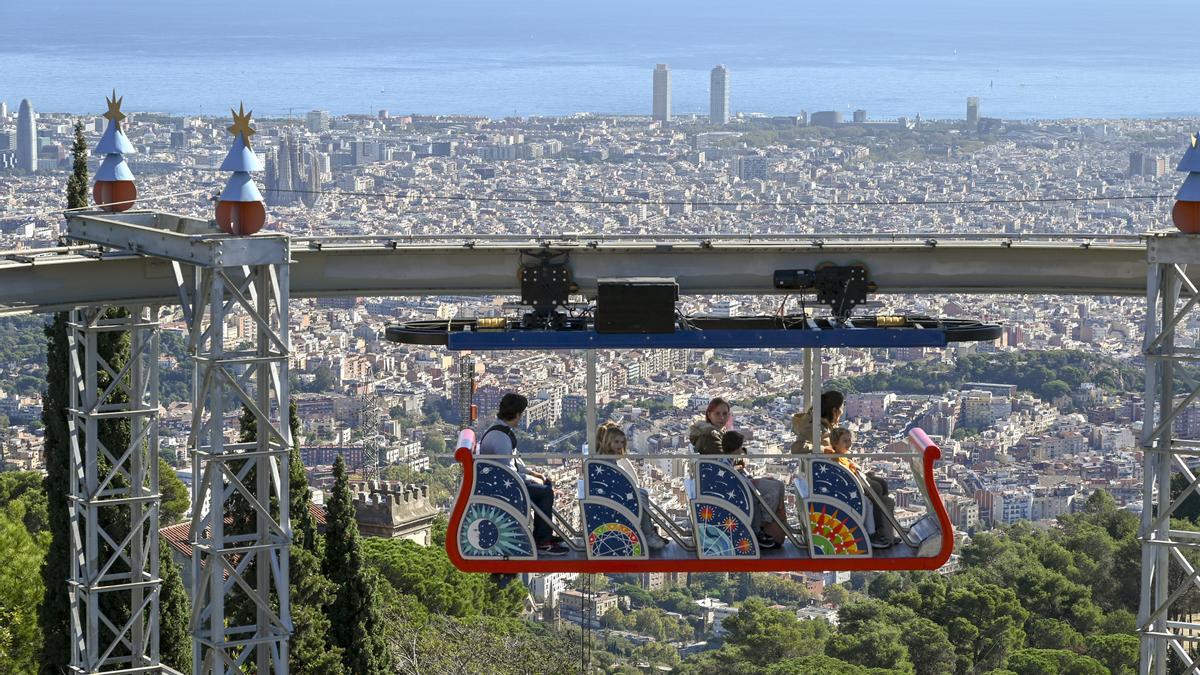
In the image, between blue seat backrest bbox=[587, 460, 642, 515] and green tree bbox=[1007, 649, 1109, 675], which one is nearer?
blue seat backrest bbox=[587, 460, 642, 515]

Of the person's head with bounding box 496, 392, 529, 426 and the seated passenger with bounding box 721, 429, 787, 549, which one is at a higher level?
the person's head with bounding box 496, 392, 529, 426

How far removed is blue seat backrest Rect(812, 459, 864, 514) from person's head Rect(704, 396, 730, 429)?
783 mm

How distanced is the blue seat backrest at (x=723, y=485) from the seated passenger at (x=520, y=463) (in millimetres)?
1188

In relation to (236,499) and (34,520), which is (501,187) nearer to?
(34,520)

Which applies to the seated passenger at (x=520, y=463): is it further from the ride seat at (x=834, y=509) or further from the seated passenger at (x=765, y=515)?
the ride seat at (x=834, y=509)

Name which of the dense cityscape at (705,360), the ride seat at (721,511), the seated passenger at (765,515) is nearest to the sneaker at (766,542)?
the seated passenger at (765,515)

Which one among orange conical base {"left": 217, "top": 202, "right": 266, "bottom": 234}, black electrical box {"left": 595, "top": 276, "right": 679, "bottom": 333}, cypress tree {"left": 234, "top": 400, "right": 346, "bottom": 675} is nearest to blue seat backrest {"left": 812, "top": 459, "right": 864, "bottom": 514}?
black electrical box {"left": 595, "top": 276, "right": 679, "bottom": 333}

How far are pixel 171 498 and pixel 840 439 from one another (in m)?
31.7

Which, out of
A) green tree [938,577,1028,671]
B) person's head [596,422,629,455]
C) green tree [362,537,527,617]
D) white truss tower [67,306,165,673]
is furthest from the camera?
green tree [362,537,527,617]

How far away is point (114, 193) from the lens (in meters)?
19.1

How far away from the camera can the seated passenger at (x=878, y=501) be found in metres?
15.3

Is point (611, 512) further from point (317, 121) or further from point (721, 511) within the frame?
point (317, 121)

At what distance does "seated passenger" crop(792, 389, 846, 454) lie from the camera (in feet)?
49.8

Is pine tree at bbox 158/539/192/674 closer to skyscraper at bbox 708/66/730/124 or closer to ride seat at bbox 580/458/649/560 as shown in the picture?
ride seat at bbox 580/458/649/560
